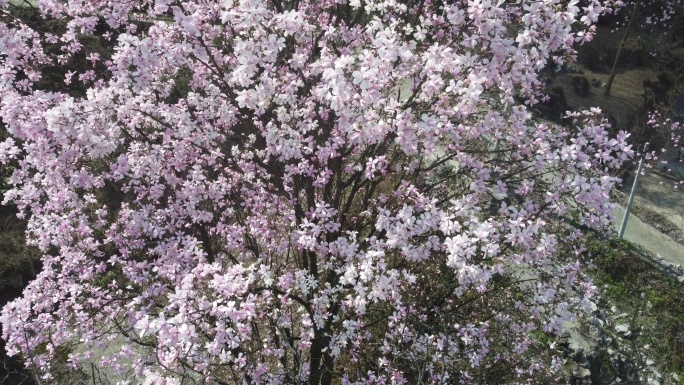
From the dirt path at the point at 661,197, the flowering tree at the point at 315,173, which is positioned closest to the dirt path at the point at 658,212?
the dirt path at the point at 661,197

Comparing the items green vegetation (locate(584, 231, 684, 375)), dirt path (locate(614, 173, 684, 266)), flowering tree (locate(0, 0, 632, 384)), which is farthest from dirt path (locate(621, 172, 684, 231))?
flowering tree (locate(0, 0, 632, 384))

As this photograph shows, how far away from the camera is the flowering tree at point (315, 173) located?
479 cm

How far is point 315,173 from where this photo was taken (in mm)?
6711

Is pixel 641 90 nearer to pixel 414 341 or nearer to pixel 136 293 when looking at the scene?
pixel 414 341

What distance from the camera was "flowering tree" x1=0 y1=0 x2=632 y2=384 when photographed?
4.79 metres

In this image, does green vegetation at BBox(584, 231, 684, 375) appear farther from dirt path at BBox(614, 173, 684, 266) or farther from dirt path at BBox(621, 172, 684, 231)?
dirt path at BBox(621, 172, 684, 231)

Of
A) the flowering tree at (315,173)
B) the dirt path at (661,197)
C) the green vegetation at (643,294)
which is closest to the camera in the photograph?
the flowering tree at (315,173)

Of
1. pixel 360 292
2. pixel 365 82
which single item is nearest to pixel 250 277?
pixel 360 292

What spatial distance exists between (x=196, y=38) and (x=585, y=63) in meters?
27.9

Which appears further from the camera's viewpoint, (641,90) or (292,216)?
(641,90)

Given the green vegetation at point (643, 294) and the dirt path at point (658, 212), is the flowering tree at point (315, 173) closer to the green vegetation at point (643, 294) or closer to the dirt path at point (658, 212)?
the green vegetation at point (643, 294)

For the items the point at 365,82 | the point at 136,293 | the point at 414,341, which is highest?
the point at 365,82

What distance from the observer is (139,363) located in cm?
608

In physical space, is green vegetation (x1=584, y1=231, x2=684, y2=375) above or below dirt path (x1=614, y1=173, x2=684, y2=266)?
below
